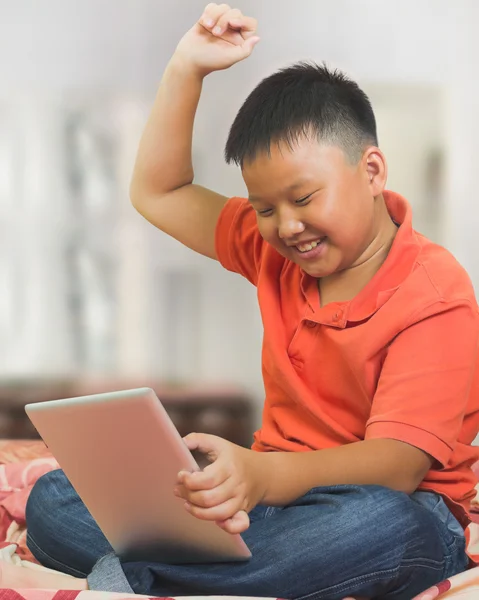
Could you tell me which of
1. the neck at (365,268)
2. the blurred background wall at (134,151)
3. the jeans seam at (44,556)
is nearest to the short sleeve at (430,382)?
the neck at (365,268)

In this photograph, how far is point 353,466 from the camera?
94 cm

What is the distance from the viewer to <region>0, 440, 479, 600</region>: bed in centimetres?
81

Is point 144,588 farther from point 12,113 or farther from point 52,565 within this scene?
point 12,113

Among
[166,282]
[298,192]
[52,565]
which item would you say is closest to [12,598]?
[52,565]

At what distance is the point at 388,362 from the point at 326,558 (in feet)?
0.80

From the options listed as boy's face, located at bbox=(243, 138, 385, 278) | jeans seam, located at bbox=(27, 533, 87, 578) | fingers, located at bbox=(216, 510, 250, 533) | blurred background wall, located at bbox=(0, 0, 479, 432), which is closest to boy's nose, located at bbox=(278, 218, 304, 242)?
boy's face, located at bbox=(243, 138, 385, 278)

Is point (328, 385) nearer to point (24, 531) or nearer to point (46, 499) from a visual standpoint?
point (46, 499)

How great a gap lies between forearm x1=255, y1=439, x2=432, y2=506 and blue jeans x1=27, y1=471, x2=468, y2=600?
2 cm

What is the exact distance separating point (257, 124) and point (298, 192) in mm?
104

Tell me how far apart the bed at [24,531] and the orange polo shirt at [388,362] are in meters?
0.13

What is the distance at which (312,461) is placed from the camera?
3.08 ft

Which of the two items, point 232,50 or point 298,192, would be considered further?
point 232,50

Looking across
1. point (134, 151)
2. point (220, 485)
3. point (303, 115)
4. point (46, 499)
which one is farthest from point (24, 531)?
point (134, 151)

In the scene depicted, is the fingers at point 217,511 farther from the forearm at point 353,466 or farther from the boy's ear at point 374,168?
the boy's ear at point 374,168
